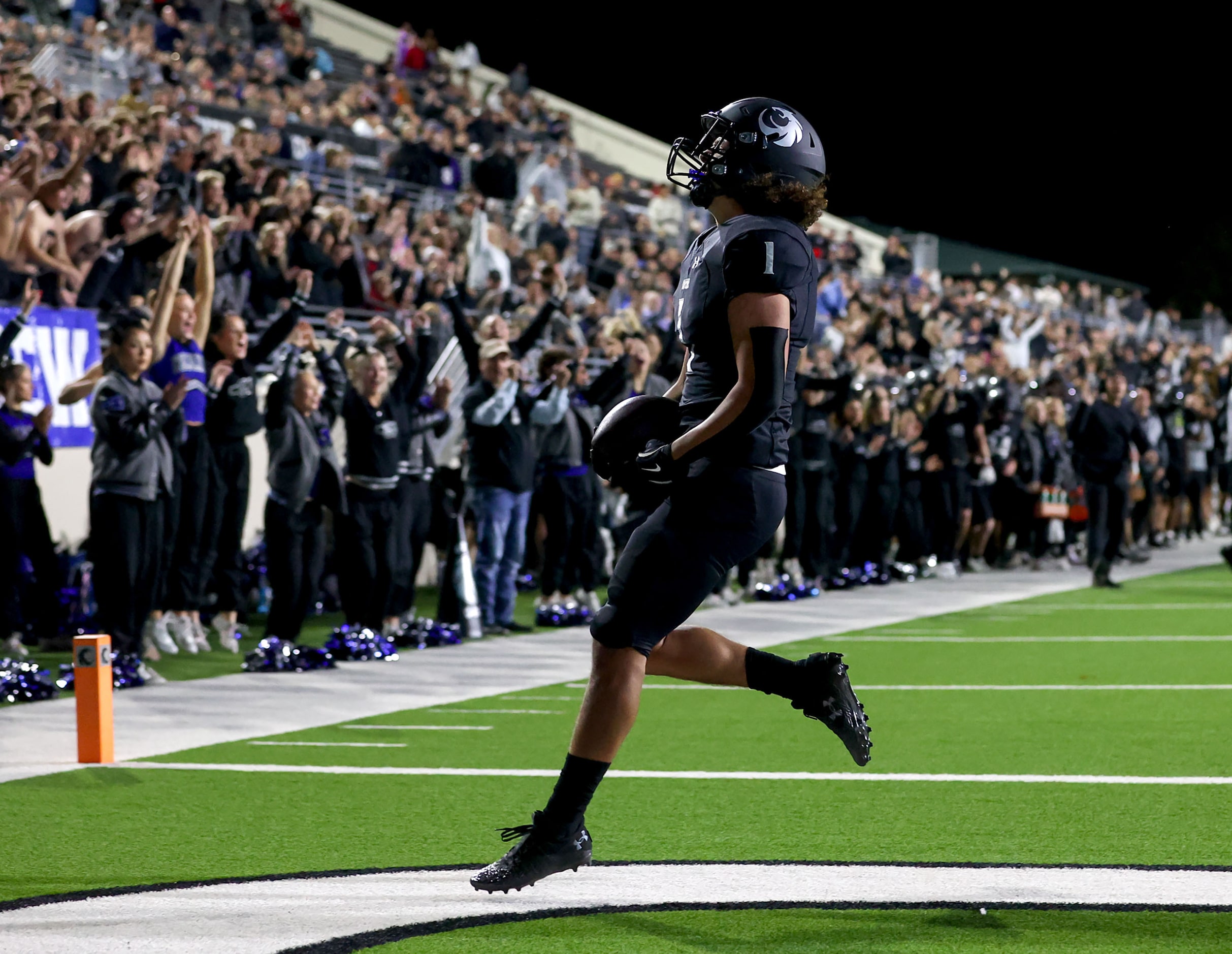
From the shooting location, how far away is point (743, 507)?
480 cm

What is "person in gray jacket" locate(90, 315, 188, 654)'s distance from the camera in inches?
398

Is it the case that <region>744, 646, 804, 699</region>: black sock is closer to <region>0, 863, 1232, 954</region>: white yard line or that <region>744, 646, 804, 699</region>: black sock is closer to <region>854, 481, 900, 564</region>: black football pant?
<region>0, 863, 1232, 954</region>: white yard line

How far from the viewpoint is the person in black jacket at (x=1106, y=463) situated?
682 inches

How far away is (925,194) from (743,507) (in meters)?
41.0

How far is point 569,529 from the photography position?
14.5 meters

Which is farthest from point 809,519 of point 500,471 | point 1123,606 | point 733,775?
point 733,775

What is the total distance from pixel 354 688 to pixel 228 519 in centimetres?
242

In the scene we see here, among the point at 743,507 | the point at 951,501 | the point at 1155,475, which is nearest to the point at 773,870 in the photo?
the point at 743,507

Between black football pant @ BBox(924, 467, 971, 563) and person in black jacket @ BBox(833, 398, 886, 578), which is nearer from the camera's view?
person in black jacket @ BBox(833, 398, 886, 578)

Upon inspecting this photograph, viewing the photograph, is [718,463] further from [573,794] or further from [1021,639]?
[1021,639]

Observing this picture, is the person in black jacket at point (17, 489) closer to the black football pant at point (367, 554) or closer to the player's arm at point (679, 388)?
the black football pant at point (367, 554)

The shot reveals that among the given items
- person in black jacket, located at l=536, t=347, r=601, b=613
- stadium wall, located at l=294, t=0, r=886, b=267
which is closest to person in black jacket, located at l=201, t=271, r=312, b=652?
person in black jacket, located at l=536, t=347, r=601, b=613

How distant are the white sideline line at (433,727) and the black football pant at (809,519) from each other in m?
8.32

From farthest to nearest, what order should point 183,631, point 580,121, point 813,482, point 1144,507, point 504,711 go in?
point 580,121, point 1144,507, point 813,482, point 183,631, point 504,711
